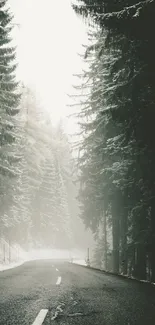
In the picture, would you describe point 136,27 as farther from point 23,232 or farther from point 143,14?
point 23,232

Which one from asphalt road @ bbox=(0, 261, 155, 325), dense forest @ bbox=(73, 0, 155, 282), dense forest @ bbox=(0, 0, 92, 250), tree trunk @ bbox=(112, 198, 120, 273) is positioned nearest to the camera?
asphalt road @ bbox=(0, 261, 155, 325)

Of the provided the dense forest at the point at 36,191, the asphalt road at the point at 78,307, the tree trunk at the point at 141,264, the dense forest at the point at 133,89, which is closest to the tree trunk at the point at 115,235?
the dense forest at the point at 133,89

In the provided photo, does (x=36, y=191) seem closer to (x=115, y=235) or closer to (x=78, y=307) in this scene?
(x=115, y=235)

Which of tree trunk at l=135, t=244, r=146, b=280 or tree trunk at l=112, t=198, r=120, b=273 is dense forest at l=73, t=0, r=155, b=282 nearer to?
tree trunk at l=135, t=244, r=146, b=280

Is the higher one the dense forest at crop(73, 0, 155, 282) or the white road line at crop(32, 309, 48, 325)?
the dense forest at crop(73, 0, 155, 282)

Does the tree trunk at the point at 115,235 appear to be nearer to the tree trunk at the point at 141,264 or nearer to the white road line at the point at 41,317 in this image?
the tree trunk at the point at 141,264

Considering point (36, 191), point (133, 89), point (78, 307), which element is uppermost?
point (133, 89)

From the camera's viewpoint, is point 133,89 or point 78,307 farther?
point 133,89

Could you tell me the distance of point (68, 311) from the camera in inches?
239

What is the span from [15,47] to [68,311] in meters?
19.2

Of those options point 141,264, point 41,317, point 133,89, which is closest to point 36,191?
point 141,264

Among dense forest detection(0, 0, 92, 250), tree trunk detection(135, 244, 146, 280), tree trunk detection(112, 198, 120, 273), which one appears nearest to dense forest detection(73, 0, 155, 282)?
tree trunk detection(135, 244, 146, 280)

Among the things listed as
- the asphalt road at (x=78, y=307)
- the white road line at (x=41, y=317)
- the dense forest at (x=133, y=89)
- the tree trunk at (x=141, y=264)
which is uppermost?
the dense forest at (x=133, y=89)

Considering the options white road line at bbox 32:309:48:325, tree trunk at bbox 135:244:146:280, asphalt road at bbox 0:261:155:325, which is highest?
white road line at bbox 32:309:48:325
